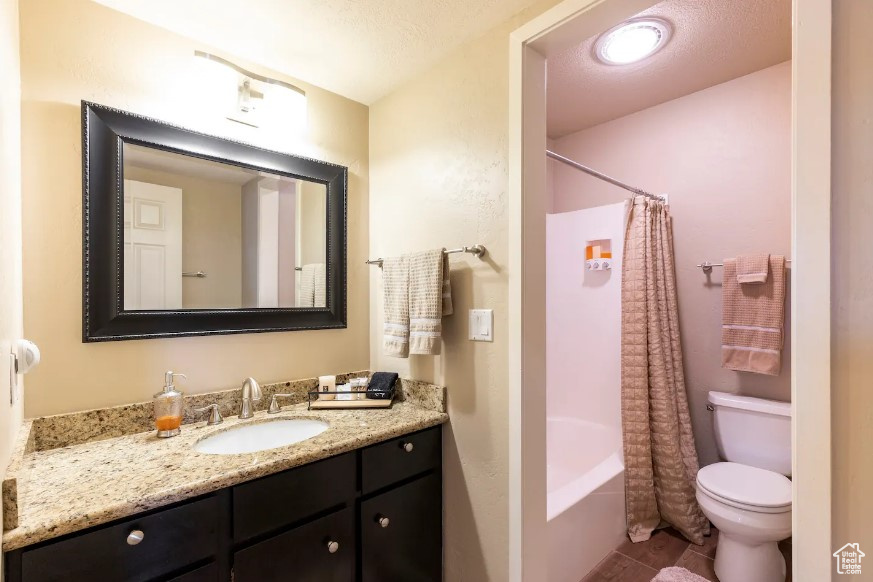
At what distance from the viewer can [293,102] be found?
163 cm

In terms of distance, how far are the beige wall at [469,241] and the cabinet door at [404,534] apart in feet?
0.21

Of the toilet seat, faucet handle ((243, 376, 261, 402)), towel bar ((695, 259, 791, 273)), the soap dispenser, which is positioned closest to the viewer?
the soap dispenser

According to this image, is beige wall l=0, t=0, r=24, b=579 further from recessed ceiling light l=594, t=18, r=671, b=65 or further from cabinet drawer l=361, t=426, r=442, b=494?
recessed ceiling light l=594, t=18, r=671, b=65

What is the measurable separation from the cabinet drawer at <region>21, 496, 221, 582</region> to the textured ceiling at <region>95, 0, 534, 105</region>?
153 centimetres

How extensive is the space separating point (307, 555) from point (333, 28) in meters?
1.75

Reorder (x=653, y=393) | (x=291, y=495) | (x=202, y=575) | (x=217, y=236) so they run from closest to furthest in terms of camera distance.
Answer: (x=202, y=575) < (x=291, y=495) < (x=217, y=236) < (x=653, y=393)

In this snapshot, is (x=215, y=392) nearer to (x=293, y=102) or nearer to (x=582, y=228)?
(x=293, y=102)

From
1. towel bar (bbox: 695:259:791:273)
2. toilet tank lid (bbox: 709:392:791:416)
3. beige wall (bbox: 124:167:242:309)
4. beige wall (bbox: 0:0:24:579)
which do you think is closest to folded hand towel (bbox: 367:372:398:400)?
beige wall (bbox: 124:167:242:309)

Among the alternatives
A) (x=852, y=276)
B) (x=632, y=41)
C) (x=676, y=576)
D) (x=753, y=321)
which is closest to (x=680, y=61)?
(x=632, y=41)

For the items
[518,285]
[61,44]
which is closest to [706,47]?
[518,285]

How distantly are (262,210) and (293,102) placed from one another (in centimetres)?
46

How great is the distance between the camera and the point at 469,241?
4.95 ft

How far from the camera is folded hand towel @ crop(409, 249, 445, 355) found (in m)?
1.49

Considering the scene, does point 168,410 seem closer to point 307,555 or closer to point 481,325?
point 307,555
